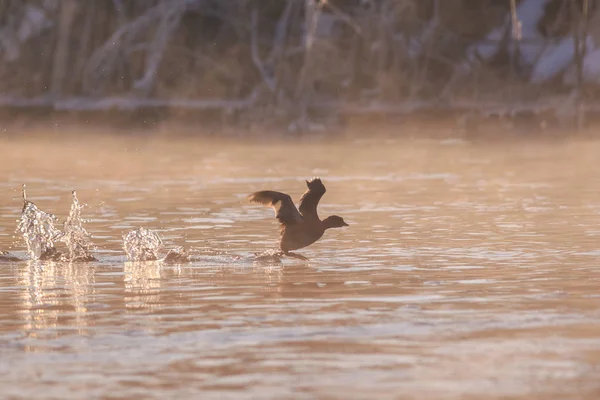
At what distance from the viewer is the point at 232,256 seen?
13.3 meters

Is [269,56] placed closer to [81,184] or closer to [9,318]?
[81,184]

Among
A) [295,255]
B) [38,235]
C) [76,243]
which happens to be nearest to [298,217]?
[295,255]

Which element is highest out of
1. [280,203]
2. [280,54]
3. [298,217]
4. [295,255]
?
[280,54]

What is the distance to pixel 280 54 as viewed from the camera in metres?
36.8

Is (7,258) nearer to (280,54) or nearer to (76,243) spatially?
(76,243)

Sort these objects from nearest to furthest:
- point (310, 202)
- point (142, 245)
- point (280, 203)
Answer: point (280, 203)
point (310, 202)
point (142, 245)

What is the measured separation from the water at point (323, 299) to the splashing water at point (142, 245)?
146mm

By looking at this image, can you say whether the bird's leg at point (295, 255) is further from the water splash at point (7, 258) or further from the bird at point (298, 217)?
the water splash at point (7, 258)

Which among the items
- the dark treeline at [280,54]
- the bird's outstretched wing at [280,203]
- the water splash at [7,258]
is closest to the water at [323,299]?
the water splash at [7,258]

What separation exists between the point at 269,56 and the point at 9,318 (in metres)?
29.3

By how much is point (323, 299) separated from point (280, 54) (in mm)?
26445

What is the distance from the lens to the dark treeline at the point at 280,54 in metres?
37.6

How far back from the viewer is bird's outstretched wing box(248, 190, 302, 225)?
12594 millimetres

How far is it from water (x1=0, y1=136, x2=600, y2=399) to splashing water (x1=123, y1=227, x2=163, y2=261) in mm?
146
